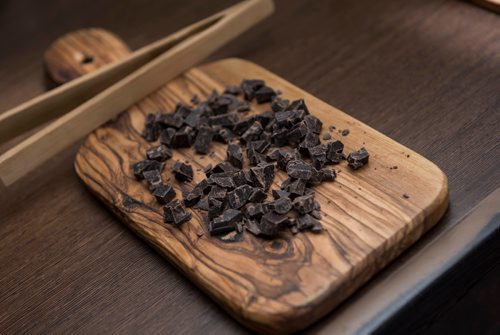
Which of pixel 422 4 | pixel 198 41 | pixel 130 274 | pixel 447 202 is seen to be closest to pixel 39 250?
pixel 130 274

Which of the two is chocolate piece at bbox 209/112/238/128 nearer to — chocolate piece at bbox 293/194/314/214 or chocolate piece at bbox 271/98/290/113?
chocolate piece at bbox 271/98/290/113

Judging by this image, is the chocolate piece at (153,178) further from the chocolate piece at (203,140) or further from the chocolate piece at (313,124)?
the chocolate piece at (313,124)

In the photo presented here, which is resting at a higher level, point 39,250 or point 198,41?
point 198,41

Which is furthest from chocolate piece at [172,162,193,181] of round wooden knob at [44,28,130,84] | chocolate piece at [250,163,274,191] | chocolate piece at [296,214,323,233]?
round wooden knob at [44,28,130,84]

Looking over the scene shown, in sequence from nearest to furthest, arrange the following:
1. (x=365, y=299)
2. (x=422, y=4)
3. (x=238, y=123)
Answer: (x=365, y=299)
(x=238, y=123)
(x=422, y=4)

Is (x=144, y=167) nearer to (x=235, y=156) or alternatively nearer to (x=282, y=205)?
(x=235, y=156)

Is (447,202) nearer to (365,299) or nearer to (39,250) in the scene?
(365,299)
